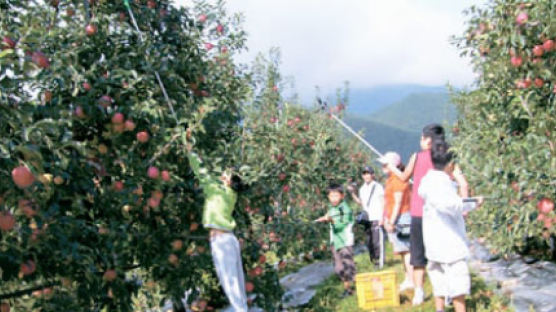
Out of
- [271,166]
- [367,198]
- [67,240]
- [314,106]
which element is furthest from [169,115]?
[314,106]

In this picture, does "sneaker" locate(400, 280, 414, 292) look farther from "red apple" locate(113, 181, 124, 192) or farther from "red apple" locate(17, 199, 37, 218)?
"red apple" locate(17, 199, 37, 218)

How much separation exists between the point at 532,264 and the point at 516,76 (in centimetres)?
344

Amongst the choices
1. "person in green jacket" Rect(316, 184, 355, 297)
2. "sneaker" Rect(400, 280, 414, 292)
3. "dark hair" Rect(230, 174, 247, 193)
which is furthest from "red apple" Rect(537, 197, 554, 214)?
"person in green jacket" Rect(316, 184, 355, 297)

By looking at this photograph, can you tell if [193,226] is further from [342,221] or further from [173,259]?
[342,221]

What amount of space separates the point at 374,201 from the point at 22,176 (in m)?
5.79

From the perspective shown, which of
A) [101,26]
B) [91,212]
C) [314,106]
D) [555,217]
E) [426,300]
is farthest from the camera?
[314,106]

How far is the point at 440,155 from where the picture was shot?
423 cm

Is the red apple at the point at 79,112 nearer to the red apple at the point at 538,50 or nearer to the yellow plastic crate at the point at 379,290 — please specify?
the yellow plastic crate at the point at 379,290

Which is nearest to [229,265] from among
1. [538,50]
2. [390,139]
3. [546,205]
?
[546,205]

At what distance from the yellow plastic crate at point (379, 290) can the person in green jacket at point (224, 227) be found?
1505mm

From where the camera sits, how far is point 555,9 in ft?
14.0

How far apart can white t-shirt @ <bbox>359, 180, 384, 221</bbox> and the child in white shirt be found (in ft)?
10.2

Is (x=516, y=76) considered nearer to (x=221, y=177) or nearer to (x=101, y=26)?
(x=221, y=177)

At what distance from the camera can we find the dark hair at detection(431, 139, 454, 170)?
423cm
